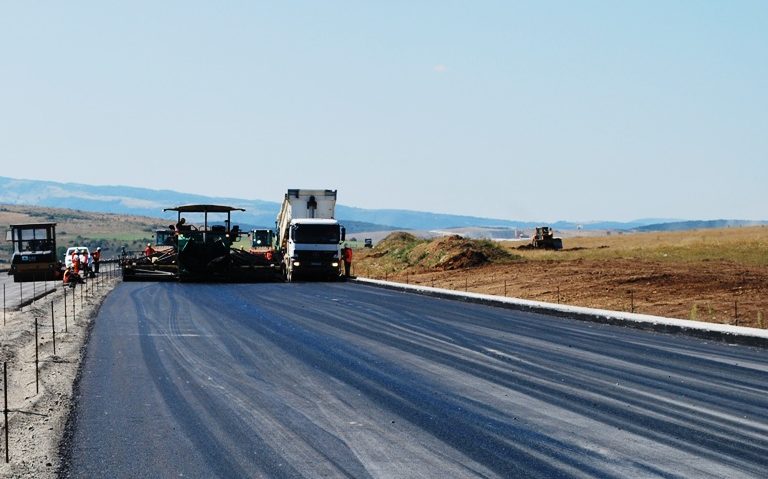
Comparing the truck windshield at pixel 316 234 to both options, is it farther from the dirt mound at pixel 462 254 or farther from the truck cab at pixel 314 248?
the dirt mound at pixel 462 254

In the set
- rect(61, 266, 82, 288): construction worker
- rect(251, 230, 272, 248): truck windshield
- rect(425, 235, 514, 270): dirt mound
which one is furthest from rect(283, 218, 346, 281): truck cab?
rect(251, 230, 272, 248): truck windshield

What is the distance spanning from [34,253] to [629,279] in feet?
107

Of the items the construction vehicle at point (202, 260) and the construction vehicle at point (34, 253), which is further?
the construction vehicle at point (34, 253)

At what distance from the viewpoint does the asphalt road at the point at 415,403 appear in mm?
9188

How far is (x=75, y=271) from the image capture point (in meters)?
46.6

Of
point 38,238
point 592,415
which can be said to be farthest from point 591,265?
point 592,415

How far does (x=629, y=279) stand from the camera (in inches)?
1385

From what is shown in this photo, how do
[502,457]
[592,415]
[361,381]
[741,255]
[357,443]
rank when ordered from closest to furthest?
[502,457] < [357,443] < [592,415] < [361,381] < [741,255]

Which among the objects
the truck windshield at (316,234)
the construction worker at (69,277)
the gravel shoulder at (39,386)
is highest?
the truck windshield at (316,234)

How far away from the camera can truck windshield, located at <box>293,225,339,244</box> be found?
44844 millimetres

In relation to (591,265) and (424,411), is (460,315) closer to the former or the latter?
(424,411)

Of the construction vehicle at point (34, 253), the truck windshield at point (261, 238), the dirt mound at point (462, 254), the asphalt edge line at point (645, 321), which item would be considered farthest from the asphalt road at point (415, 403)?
the truck windshield at point (261, 238)

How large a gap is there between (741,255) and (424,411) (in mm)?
44683

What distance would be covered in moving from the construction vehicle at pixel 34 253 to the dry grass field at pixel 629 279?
1706 centimetres
